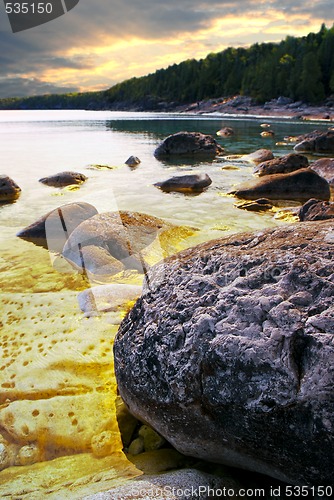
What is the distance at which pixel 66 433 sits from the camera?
279cm

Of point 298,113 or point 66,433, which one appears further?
point 298,113

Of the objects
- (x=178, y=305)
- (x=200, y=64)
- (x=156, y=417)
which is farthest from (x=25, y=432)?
(x=200, y=64)

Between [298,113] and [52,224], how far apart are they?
64.1 meters

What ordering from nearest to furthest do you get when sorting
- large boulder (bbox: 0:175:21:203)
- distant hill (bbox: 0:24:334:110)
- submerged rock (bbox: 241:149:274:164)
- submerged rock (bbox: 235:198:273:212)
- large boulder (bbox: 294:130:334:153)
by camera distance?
1. submerged rock (bbox: 235:198:273:212)
2. large boulder (bbox: 0:175:21:203)
3. submerged rock (bbox: 241:149:274:164)
4. large boulder (bbox: 294:130:334:153)
5. distant hill (bbox: 0:24:334:110)

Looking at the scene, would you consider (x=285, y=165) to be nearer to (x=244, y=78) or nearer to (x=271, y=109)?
(x=271, y=109)

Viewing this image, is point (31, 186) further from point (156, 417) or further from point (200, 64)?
point (200, 64)

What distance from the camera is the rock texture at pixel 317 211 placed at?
6884 millimetres

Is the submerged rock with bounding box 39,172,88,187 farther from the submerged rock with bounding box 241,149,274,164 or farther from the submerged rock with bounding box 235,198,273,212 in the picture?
the submerged rock with bounding box 241,149,274,164

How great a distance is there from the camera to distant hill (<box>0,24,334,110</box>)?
7556 cm

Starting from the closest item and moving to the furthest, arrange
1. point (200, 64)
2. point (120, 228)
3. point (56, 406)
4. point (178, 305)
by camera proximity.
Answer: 1. point (178, 305)
2. point (56, 406)
3. point (120, 228)
4. point (200, 64)

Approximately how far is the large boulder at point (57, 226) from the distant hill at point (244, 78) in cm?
7512

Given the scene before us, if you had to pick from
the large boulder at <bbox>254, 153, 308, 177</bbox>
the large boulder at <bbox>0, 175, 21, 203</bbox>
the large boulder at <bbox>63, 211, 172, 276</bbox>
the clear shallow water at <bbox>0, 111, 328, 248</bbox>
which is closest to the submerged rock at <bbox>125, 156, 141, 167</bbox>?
the clear shallow water at <bbox>0, 111, 328, 248</bbox>

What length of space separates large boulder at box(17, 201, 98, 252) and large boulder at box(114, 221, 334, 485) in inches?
188

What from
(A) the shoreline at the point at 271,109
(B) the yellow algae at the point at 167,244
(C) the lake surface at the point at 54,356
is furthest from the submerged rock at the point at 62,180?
(A) the shoreline at the point at 271,109
